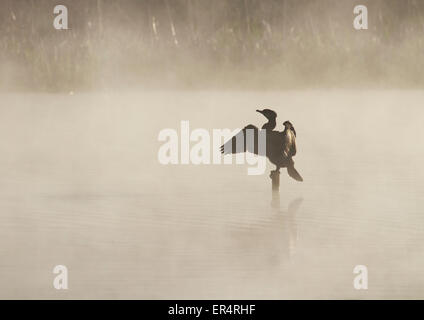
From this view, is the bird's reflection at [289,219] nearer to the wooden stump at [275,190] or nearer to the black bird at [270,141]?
the wooden stump at [275,190]

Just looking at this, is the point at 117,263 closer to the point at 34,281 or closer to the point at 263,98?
the point at 34,281

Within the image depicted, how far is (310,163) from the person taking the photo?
812cm

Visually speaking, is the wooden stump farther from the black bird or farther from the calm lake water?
the black bird

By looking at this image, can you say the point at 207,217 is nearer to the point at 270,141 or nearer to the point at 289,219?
the point at 289,219

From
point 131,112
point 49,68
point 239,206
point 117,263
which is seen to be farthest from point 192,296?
point 49,68

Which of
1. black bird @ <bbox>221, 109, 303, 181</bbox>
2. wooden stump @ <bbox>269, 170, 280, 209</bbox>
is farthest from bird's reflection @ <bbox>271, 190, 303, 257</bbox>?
black bird @ <bbox>221, 109, 303, 181</bbox>

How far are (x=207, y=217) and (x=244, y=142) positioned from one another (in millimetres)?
657

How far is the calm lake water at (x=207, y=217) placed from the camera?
5043 mm

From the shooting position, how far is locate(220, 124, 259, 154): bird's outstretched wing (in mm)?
6020

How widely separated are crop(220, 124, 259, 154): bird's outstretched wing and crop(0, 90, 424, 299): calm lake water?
0.53m

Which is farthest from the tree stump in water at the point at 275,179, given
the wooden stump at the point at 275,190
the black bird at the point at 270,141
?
the black bird at the point at 270,141

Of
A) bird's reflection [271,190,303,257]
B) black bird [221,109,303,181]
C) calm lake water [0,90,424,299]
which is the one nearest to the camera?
calm lake water [0,90,424,299]

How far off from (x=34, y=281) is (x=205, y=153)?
9.80ft

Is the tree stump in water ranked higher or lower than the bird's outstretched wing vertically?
lower
